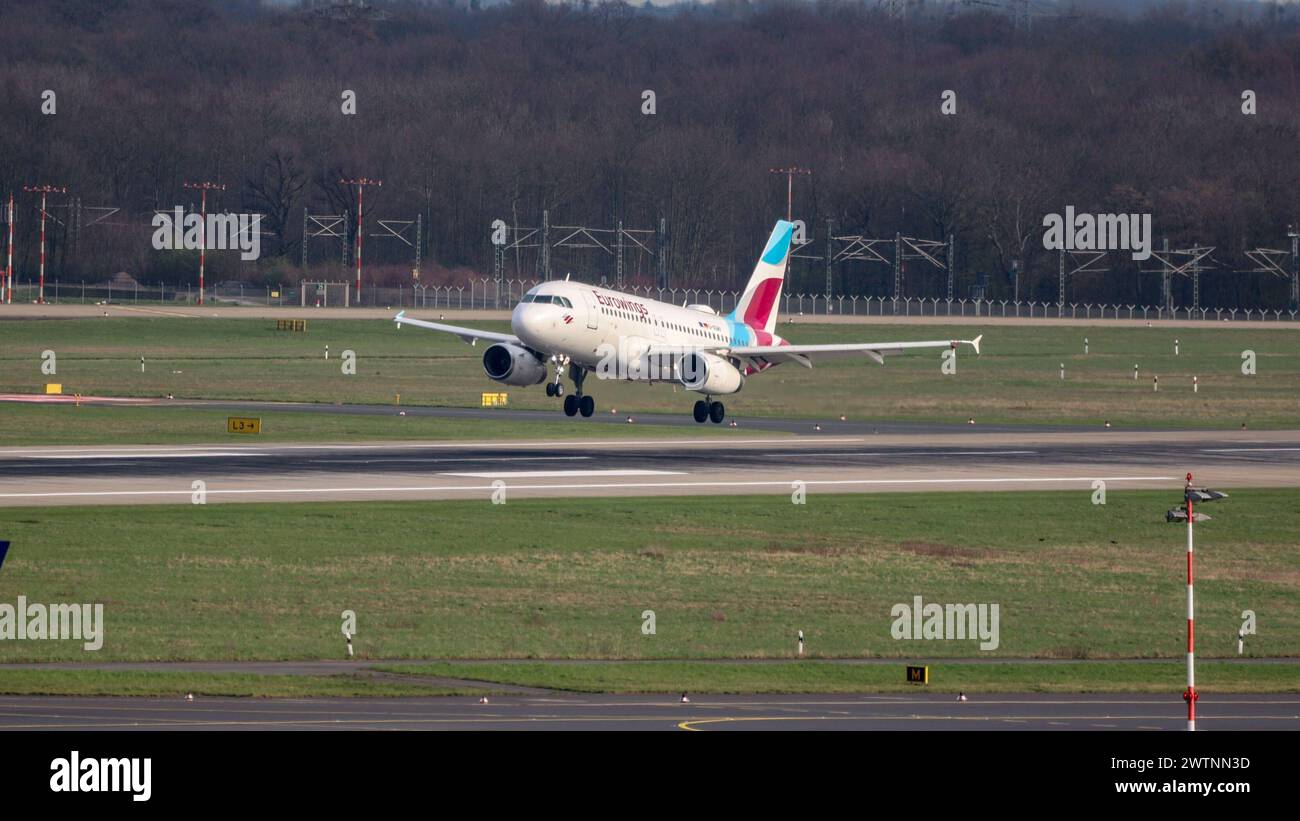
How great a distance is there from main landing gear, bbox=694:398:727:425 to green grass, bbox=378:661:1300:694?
1696 inches

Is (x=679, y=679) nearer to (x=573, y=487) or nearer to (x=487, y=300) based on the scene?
(x=573, y=487)

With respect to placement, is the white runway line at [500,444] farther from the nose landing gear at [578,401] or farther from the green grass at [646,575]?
the green grass at [646,575]

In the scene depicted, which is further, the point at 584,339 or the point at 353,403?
the point at 353,403

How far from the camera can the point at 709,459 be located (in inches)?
2832

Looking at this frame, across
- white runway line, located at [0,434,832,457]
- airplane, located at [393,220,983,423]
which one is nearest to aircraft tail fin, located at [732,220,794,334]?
airplane, located at [393,220,983,423]

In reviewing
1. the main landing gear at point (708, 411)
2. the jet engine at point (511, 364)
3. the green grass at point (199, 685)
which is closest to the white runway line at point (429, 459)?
the jet engine at point (511, 364)

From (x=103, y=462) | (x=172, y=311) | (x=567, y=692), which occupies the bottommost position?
(x=567, y=692)

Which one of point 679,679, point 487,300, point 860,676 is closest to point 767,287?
point 860,676

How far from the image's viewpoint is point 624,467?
68312 millimetres

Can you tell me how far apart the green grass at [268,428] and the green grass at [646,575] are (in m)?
22.4

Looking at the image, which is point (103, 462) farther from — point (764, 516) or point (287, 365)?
point (287, 365)

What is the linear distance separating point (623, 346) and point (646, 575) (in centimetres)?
2342
